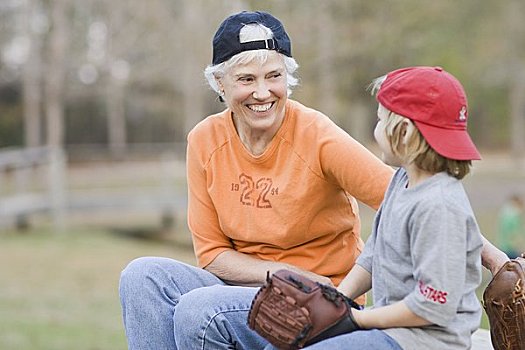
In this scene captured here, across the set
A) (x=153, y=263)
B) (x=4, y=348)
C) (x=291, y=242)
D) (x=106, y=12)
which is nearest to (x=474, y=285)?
(x=291, y=242)

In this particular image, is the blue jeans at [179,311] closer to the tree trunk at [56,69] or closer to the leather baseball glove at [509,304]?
the leather baseball glove at [509,304]

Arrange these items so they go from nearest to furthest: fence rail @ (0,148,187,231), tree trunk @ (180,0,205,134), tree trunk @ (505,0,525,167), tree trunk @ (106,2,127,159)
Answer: fence rail @ (0,148,187,231), tree trunk @ (180,0,205,134), tree trunk @ (106,2,127,159), tree trunk @ (505,0,525,167)

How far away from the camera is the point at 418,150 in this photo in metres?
2.55

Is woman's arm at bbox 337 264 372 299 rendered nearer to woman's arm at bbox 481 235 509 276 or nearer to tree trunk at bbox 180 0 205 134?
woman's arm at bbox 481 235 509 276

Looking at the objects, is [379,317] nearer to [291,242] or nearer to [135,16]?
[291,242]

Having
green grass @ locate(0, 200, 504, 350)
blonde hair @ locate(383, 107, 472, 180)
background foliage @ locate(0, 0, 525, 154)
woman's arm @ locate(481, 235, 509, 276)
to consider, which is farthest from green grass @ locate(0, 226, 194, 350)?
background foliage @ locate(0, 0, 525, 154)

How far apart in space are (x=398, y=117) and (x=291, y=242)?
877 millimetres

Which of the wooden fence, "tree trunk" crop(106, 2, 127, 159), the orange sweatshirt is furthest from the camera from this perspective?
"tree trunk" crop(106, 2, 127, 159)

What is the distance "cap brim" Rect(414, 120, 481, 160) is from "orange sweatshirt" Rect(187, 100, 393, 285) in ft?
1.88

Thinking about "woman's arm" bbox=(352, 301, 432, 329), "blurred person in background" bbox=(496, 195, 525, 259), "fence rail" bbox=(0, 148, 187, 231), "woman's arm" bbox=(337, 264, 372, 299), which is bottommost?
"fence rail" bbox=(0, 148, 187, 231)

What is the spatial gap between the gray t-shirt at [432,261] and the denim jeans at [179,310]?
484 mm

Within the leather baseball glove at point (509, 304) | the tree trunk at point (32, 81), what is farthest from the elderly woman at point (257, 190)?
the tree trunk at point (32, 81)

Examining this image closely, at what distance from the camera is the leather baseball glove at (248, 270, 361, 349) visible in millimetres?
2602

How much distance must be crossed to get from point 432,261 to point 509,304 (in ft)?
2.15
